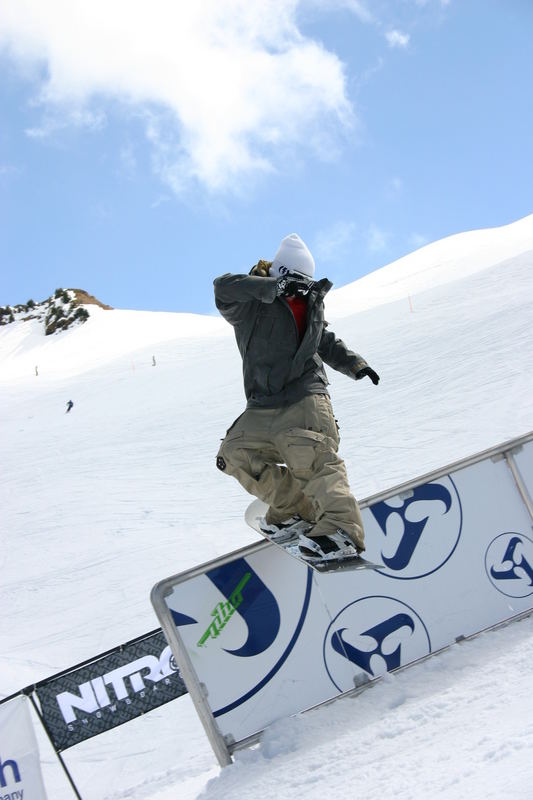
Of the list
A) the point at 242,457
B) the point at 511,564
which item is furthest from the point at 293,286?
the point at 511,564

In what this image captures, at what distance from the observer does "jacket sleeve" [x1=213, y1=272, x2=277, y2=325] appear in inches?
138

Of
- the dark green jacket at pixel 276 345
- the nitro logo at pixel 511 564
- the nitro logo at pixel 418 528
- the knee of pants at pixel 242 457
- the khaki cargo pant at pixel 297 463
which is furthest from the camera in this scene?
the nitro logo at pixel 511 564

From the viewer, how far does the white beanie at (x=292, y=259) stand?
3.75 metres

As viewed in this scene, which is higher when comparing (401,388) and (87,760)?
(401,388)

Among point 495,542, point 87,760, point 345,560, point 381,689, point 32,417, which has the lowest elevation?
point 87,760

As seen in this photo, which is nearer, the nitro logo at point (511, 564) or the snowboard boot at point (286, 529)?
the snowboard boot at point (286, 529)

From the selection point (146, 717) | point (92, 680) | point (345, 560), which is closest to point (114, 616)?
point (146, 717)

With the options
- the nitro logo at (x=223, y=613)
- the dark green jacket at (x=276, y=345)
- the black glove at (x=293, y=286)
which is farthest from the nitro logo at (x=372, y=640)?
the black glove at (x=293, y=286)

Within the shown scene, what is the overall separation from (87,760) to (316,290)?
209 inches

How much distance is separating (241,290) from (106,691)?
339cm

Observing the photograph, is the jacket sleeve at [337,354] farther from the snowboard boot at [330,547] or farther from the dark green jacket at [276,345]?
the snowboard boot at [330,547]

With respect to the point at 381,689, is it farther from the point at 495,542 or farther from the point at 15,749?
the point at 15,749

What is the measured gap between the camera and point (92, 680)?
16.8 feet

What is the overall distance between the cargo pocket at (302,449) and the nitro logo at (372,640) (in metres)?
0.97
